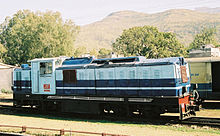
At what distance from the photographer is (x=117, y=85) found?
45.7 feet

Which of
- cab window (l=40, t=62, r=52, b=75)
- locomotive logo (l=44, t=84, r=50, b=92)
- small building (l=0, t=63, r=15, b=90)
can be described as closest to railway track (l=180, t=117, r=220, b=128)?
locomotive logo (l=44, t=84, r=50, b=92)

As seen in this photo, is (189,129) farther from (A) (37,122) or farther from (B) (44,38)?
(B) (44,38)

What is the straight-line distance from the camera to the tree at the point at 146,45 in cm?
4780

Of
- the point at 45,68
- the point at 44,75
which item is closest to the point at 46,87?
the point at 44,75

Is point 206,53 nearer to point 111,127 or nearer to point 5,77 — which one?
point 111,127

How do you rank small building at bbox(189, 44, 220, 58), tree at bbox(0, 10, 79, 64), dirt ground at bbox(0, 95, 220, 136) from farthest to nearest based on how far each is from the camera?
tree at bbox(0, 10, 79, 64), small building at bbox(189, 44, 220, 58), dirt ground at bbox(0, 95, 220, 136)

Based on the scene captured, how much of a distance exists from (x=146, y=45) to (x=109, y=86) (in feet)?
117

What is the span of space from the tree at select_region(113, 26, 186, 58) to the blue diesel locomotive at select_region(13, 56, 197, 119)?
31913 millimetres

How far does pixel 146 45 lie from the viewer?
48594 mm

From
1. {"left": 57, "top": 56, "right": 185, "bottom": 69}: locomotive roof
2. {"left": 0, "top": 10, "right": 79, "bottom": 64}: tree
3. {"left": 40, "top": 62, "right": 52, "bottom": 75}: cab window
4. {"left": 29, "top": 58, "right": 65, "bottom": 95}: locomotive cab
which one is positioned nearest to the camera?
{"left": 57, "top": 56, "right": 185, "bottom": 69}: locomotive roof

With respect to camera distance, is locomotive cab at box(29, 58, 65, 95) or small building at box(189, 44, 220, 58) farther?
small building at box(189, 44, 220, 58)

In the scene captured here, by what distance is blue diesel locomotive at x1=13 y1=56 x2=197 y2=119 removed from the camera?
12562 millimetres

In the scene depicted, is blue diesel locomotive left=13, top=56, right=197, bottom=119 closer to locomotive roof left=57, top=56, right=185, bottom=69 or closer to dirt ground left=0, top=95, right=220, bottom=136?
locomotive roof left=57, top=56, right=185, bottom=69

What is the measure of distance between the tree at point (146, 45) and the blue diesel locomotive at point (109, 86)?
31.9 m
